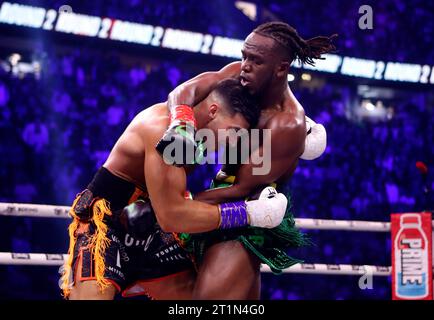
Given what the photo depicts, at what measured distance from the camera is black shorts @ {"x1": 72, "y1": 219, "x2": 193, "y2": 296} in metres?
2.35

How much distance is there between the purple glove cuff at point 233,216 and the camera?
Result: 2.26m

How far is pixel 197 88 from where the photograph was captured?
2.45m

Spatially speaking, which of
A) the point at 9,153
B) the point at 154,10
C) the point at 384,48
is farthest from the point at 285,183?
the point at 384,48

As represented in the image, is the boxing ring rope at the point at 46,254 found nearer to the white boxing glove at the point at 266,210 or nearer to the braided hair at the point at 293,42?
the white boxing glove at the point at 266,210

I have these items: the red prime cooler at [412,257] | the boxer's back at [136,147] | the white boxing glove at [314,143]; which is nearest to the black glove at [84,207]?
the boxer's back at [136,147]

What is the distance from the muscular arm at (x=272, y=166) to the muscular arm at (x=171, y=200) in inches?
5.4

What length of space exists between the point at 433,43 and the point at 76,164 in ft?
20.0

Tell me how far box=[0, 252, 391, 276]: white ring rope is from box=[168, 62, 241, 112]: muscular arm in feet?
3.63

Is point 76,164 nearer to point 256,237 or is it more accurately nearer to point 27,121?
point 27,121
